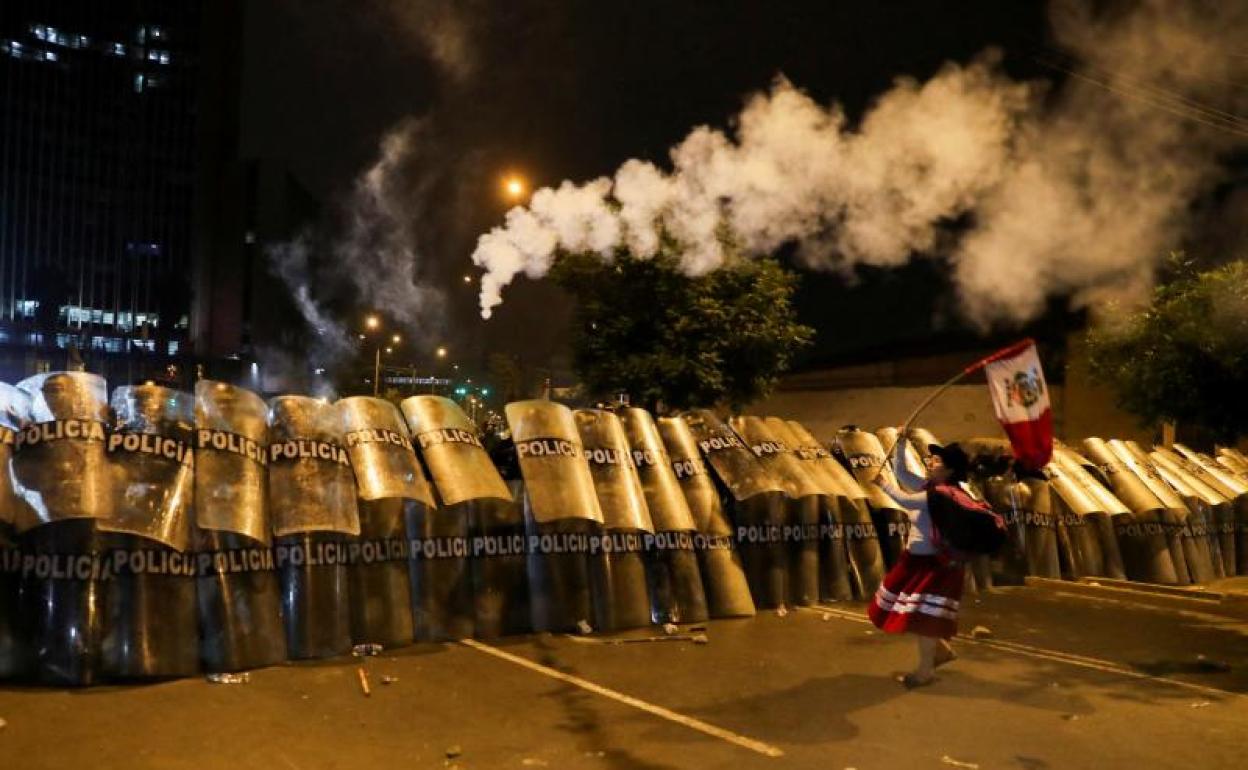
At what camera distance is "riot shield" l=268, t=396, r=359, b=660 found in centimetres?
690

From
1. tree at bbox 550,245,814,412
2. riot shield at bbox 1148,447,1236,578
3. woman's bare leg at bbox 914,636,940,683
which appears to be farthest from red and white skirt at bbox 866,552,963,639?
tree at bbox 550,245,814,412

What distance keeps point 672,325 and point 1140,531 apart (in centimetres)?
737

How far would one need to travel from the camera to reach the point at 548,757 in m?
5.08

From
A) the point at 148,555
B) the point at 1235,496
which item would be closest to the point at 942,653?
the point at 148,555

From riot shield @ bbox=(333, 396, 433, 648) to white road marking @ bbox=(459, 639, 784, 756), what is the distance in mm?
656

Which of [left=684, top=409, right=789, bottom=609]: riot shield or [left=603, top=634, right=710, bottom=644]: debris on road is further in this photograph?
[left=684, top=409, right=789, bottom=609]: riot shield

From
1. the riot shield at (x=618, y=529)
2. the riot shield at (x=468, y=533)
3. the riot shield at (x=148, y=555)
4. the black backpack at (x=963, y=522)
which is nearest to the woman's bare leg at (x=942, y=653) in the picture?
the black backpack at (x=963, y=522)

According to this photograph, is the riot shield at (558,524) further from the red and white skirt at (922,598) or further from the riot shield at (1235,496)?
the riot shield at (1235,496)

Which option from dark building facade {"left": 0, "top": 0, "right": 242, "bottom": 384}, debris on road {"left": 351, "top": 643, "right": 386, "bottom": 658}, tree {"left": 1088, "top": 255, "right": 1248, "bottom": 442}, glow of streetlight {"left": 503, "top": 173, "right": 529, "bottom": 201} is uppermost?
dark building facade {"left": 0, "top": 0, "right": 242, "bottom": 384}

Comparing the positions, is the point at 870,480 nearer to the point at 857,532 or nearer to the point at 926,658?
the point at 857,532

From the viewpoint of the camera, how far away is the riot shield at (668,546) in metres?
8.39

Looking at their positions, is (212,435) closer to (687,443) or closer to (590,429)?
(590,429)

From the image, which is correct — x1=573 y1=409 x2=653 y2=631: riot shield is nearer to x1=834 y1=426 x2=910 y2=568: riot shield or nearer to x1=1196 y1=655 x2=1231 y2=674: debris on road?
x1=834 y1=426 x2=910 y2=568: riot shield

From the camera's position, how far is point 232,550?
6.77 metres
